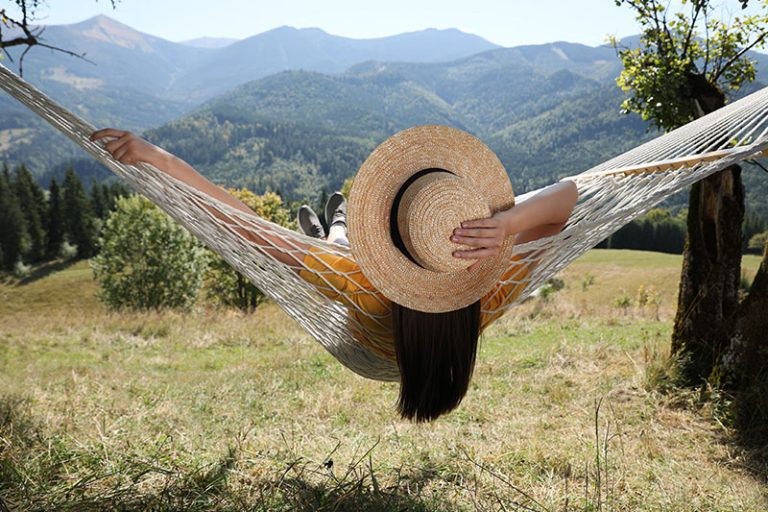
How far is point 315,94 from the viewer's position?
181 metres

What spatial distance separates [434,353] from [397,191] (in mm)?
391

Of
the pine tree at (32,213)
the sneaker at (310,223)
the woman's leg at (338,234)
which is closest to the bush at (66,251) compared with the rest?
the pine tree at (32,213)

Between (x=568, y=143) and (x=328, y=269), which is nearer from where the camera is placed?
(x=328, y=269)

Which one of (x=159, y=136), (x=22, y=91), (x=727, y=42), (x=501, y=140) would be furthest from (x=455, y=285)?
(x=501, y=140)

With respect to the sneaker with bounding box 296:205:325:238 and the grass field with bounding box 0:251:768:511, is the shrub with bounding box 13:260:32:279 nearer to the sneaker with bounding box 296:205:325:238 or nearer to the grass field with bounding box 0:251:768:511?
the grass field with bounding box 0:251:768:511

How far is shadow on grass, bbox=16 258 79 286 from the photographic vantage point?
1197 inches

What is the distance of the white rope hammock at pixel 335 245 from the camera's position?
57.4 inches

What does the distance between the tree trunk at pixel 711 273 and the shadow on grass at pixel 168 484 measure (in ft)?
5.04

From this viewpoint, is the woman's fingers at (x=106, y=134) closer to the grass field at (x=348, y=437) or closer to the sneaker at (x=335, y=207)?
the grass field at (x=348, y=437)

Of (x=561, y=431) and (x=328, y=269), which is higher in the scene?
(x=328, y=269)

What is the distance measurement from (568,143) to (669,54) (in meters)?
120

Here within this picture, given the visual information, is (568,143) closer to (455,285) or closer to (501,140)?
(501,140)

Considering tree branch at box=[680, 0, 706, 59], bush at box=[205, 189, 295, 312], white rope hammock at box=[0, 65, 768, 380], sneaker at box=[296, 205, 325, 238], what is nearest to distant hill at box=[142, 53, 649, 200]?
bush at box=[205, 189, 295, 312]

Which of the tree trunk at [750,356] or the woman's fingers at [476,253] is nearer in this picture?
the woman's fingers at [476,253]
